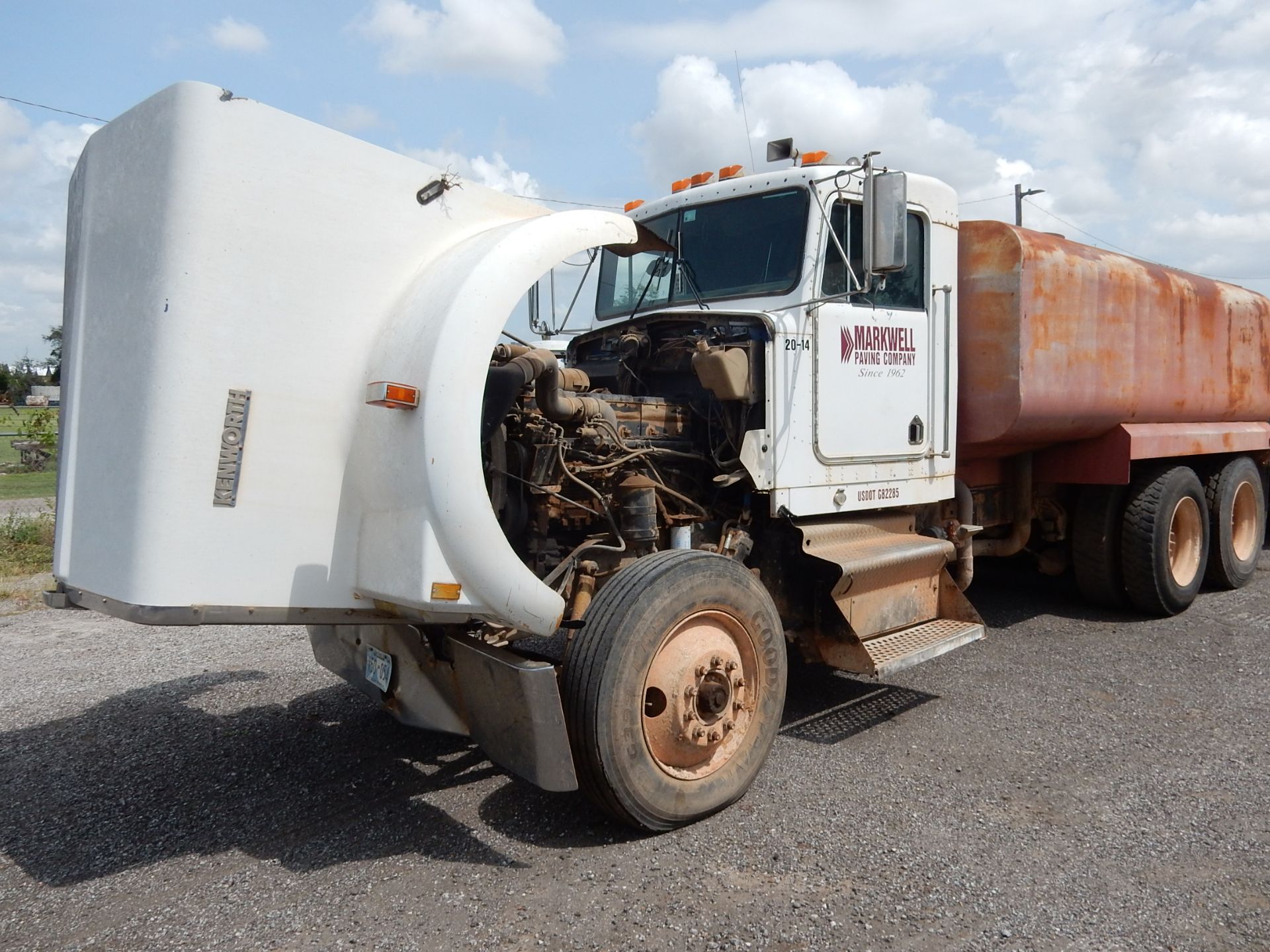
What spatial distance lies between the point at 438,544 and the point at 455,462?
0.94 ft

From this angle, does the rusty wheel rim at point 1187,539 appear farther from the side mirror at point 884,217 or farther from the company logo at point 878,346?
the side mirror at point 884,217

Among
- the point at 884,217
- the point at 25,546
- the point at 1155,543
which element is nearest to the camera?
the point at 884,217

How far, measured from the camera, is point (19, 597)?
8.51 meters

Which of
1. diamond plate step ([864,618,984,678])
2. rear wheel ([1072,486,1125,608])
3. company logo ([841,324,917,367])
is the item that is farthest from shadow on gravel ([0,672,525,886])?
rear wheel ([1072,486,1125,608])

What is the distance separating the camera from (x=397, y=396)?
3.19 meters

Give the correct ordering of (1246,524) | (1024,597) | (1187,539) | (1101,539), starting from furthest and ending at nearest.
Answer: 1. (1246,524)
2. (1024,597)
3. (1187,539)
4. (1101,539)

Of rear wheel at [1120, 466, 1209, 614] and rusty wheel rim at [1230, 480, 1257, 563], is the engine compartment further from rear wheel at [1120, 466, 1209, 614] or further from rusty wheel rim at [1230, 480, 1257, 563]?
rusty wheel rim at [1230, 480, 1257, 563]

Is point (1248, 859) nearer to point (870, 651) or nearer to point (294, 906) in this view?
point (870, 651)

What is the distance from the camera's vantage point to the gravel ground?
10.1 feet

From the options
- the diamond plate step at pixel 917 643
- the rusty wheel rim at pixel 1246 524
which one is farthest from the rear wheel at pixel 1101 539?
the diamond plate step at pixel 917 643

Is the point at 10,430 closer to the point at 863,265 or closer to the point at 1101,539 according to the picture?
the point at 1101,539

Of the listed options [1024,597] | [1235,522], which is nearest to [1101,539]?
[1024,597]

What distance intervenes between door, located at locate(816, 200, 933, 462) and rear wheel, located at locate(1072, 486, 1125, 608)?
2633 mm

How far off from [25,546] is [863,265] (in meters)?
9.72
